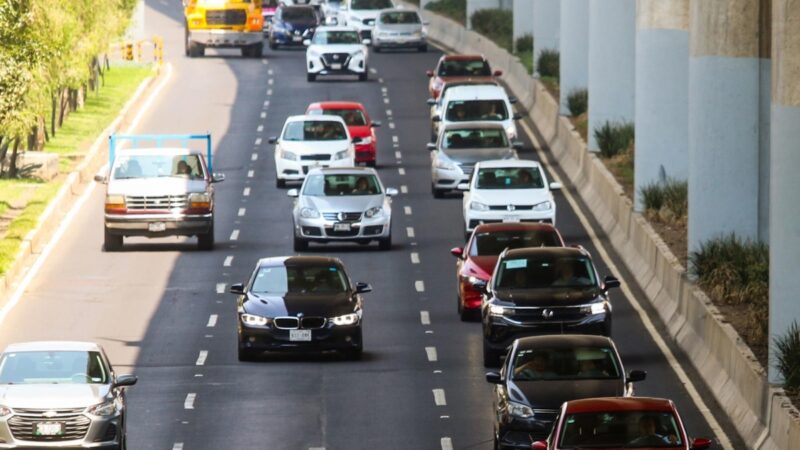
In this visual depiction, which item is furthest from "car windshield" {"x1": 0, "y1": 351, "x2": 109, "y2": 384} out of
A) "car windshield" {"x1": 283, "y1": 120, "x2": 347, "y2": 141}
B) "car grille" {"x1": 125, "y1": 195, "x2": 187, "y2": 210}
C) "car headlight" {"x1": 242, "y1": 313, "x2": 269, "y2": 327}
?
"car windshield" {"x1": 283, "y1": 120, "x2": 347, "y2": 141}

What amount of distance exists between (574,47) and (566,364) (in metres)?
37.1

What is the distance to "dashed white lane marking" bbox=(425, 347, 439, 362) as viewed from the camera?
33588 mm

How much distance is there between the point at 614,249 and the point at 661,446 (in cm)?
2262

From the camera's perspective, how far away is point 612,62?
5441cm

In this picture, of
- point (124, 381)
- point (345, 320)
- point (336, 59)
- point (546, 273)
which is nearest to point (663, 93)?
point (546, 273)

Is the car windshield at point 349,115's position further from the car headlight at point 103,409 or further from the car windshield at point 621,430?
the car windshield at point 621,430

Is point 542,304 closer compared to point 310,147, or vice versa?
point 542,304

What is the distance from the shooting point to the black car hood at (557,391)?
2517 cm

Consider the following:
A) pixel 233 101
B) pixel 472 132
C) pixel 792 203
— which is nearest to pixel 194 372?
pixel 792 203

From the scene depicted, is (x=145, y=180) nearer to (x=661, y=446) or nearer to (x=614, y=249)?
(x=614, y=249)

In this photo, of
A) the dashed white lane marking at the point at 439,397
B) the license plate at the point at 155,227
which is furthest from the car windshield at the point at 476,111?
the dashed white lane marking at the point at 439,397

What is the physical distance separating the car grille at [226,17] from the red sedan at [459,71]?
1507 centimetres

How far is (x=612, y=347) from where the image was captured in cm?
2636

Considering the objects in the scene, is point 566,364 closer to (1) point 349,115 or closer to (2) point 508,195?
(2) point 508,195
